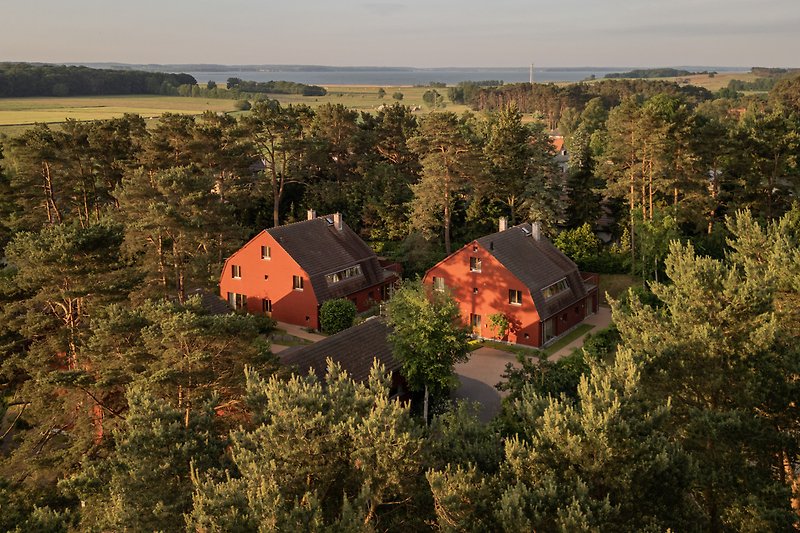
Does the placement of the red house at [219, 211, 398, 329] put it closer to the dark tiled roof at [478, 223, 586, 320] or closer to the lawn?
the dark tiled roof at [478, 223, 586, 320]

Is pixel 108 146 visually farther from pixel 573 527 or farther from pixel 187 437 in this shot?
pixel 573 527

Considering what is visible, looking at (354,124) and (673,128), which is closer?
(673,128)

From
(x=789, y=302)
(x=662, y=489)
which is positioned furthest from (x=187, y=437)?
(x=789, y=302)

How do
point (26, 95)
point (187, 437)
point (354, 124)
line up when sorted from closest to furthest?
point (187, 437) → point (354, 124) → point (26, 95)

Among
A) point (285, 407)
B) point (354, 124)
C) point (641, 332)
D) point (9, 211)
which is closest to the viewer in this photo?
point (285, 407)

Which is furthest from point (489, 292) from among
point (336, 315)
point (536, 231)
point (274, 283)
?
point (274, 283)

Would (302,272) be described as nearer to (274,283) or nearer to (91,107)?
(274,283)
